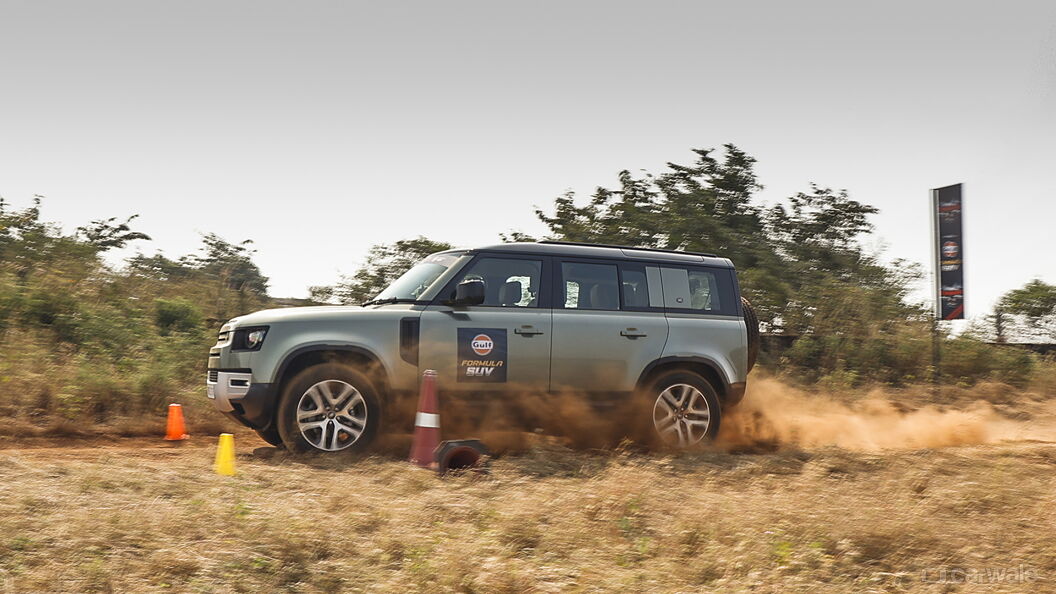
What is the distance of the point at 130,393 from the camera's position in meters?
9.99

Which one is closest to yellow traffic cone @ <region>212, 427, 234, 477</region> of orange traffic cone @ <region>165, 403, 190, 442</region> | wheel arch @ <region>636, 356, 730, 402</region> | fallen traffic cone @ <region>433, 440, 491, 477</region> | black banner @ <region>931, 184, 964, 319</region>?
fallen traffic cone @ <region>433, 440, 491, 477</region>

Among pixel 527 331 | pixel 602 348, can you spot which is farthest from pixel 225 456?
pixel 602 348

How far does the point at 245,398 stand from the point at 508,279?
2463 millimetres

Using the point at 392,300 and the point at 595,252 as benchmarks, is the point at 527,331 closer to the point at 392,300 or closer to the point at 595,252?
the point at 595,252

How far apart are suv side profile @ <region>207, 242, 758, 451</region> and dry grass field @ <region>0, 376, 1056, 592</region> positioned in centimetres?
53

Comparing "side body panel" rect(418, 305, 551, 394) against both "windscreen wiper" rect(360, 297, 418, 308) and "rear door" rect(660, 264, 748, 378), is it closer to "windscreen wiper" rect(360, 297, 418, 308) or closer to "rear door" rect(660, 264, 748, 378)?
"windscreen wiper" rect(360, 297, 418, 308)

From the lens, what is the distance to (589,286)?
8.27 m

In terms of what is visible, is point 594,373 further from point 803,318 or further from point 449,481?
point 803,318

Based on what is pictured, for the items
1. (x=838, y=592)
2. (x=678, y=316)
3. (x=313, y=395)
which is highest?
(x=678, y=316)

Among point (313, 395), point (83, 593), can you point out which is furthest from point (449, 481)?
point (83, 593)

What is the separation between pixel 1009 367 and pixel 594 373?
12.2 metres

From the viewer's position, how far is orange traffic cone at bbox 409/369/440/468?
685 centimetres

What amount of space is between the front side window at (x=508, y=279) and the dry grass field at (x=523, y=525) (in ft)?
4.42

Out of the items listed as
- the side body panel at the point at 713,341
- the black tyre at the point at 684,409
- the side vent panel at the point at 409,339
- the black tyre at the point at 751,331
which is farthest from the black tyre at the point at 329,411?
the black tyre at the point at 751,331
